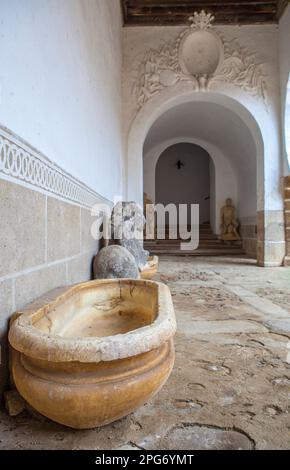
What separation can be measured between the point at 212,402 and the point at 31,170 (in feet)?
3.70

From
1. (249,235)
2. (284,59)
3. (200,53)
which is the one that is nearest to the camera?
(284,59)

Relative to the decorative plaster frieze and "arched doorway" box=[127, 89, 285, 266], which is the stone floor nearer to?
the decorative plaster frieze

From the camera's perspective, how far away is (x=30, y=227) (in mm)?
1194

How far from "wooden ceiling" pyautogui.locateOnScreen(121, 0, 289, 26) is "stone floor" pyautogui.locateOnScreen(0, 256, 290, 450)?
224 inches

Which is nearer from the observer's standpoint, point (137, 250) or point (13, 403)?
point (13, 403)

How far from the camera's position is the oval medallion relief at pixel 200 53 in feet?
18.1

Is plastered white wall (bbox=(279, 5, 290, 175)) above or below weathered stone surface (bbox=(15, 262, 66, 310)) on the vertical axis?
above

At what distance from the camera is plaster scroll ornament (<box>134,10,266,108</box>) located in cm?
547

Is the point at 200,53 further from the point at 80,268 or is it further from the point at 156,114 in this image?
the point at 80,268

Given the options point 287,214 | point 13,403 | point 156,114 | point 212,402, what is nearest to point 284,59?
point 156,114

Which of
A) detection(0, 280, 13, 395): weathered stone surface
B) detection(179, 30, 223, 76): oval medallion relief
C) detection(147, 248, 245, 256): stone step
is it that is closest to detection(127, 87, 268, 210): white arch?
detection(179, 30, 223, 76): oval medallion relief

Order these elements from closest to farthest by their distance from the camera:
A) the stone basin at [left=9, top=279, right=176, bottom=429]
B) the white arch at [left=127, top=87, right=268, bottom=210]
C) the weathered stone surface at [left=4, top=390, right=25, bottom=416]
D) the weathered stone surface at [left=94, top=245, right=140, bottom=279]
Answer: the stone basin at [left=9, top=279, right=176, bottom=429] < the weathered stone surface at [left=4, top=390, right=25, bottom=416] < the weathered stone surface at [left=94, top=245, right=140, bottom=279] < the white arch at [left=127, top=87, right=268, bottom=210]
